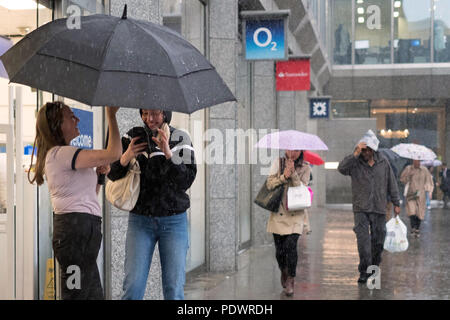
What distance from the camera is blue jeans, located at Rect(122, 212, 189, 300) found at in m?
4.93

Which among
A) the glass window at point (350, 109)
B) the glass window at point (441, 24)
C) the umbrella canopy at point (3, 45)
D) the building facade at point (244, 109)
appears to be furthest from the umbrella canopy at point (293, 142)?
the glass window at point (441, 24)

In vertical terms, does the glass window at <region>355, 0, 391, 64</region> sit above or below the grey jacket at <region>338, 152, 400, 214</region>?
above

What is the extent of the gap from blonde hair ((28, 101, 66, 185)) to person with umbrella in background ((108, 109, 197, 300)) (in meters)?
0.58

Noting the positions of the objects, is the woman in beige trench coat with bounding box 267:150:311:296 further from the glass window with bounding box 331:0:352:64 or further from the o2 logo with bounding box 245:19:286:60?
the glass window with bounding box 331:0:352:64

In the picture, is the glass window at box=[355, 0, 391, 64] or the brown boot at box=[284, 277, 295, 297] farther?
the glass window at box=[355, 0, 391, 64]

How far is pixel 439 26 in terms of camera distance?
3253 cm

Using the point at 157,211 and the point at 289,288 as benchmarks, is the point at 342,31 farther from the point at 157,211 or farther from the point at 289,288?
the point at 157,211

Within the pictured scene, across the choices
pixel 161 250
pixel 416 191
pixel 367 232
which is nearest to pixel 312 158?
pixel 367 232

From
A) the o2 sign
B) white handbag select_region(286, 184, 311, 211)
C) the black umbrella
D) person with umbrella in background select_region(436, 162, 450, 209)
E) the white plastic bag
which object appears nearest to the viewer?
the black umbrella

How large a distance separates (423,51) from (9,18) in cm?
2825

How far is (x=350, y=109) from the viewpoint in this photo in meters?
32.8

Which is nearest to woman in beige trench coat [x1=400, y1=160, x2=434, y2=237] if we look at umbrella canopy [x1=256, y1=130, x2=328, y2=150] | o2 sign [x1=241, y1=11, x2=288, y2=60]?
o2 sign [x1=241, y1=11, x2=288, y2=60]

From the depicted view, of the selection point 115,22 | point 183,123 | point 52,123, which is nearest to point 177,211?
point 52,123
